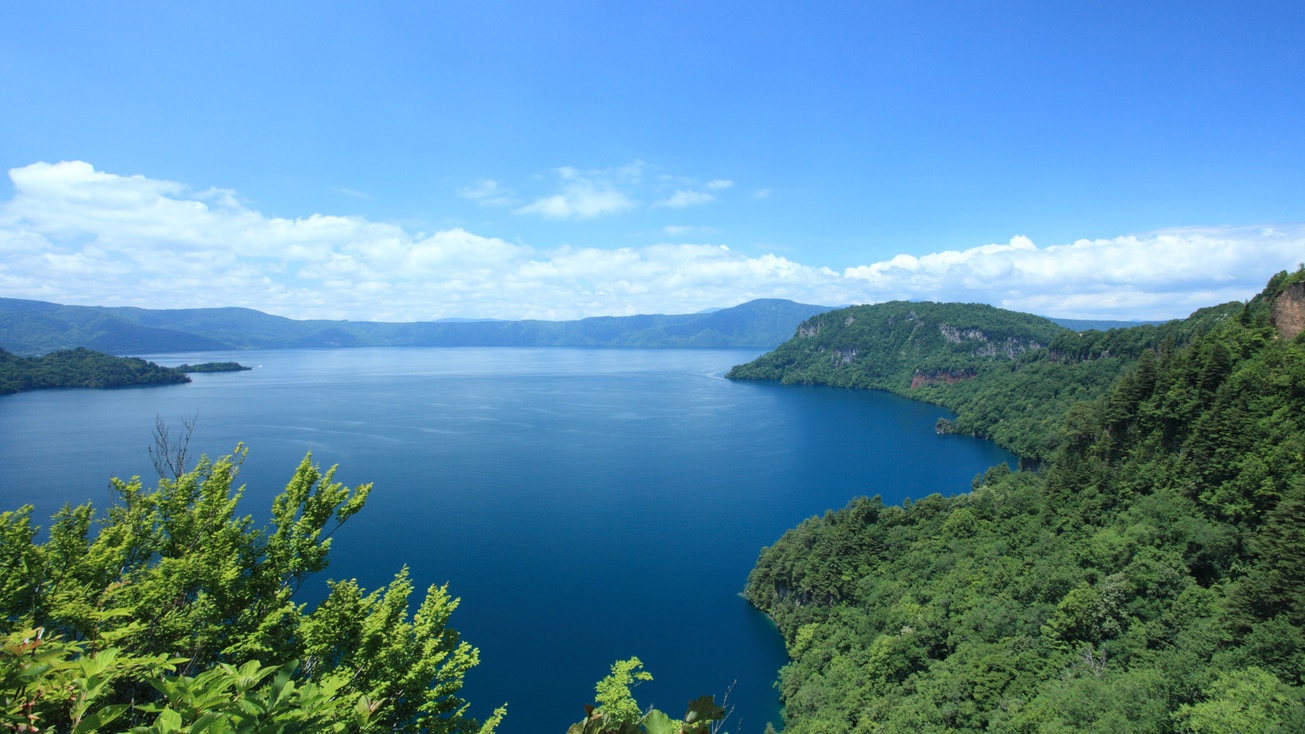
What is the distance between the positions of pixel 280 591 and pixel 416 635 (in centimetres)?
188

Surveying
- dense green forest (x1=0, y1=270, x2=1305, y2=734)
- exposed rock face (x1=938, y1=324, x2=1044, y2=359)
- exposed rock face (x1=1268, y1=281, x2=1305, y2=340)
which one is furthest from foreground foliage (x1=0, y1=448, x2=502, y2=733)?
exposed rock face (x1=938, y1=324, x2=1044, y2=359)

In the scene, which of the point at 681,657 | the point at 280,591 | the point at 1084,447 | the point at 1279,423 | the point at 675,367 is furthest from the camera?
the point at 675,367

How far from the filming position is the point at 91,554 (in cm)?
689

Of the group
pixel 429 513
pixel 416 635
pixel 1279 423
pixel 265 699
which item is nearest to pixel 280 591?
pixel 416 635

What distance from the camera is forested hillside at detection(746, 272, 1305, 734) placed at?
43.9 ft

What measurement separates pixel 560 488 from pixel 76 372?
377 ft

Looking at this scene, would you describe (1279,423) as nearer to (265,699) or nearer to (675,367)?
(265,699)

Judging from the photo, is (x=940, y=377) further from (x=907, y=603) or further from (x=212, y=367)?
(x=212, y=367)

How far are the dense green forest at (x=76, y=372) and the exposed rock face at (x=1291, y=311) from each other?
151 m

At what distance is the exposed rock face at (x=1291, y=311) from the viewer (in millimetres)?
26172

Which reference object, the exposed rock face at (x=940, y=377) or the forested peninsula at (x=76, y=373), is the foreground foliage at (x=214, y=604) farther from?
the forested peninsula at (x=76, y=373)

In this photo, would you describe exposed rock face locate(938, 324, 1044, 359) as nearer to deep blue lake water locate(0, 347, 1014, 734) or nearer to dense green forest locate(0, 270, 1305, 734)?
deep blue lake water locate(0, 347, 1014, 734)

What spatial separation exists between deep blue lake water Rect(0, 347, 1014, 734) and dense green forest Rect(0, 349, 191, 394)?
8031 mm

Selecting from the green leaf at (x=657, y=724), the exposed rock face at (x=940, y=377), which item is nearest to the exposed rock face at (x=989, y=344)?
the exposed rock face at (x=940, y=377)
